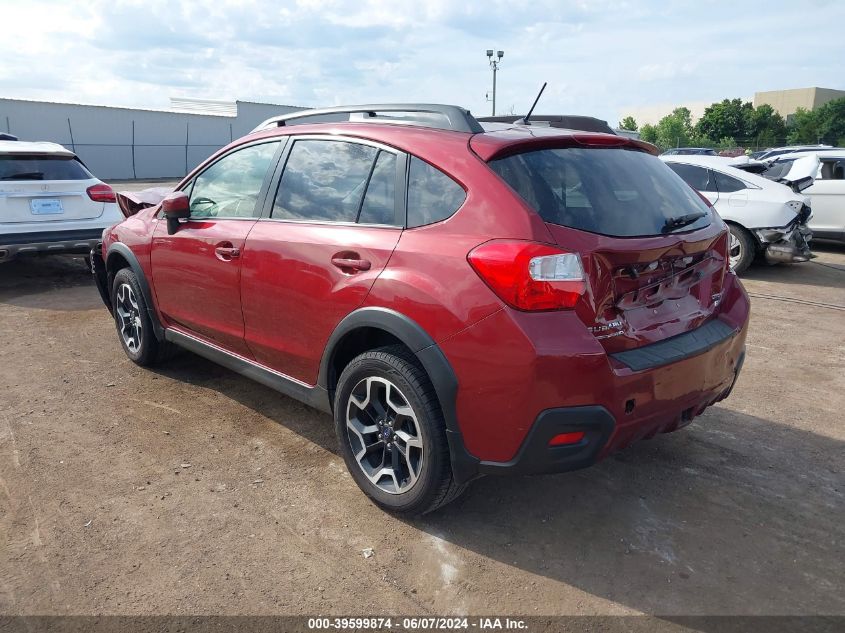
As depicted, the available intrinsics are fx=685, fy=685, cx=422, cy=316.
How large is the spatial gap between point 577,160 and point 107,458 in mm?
2836

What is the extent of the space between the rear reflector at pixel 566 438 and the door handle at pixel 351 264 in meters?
1.08

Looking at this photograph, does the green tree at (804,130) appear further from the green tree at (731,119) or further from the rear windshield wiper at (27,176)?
the rear windshield wiper at (27,176)

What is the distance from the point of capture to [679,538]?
116 inches

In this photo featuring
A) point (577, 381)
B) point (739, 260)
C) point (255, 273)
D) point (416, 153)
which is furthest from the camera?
point (739, 260)

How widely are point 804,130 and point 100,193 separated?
82.6 m

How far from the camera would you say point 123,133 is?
1539 inches

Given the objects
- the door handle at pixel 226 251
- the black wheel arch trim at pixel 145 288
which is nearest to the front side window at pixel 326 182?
the door handle at pixel 226 251

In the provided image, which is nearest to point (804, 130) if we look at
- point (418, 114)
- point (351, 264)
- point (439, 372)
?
point (418, 114)

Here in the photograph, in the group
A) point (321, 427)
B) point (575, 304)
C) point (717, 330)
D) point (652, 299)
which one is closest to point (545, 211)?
point (575, 304)

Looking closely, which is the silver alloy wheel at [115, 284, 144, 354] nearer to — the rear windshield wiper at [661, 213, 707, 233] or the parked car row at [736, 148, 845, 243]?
the rear windshield wiper at [661, 213, 707, 233]

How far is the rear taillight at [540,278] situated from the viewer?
2.52 metres

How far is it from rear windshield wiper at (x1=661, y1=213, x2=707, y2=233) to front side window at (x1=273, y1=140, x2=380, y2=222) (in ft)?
4.02

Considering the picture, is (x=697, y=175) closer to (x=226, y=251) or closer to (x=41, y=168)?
(x=226, y=251)

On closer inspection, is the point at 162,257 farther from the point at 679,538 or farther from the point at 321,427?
the point at 679,538
